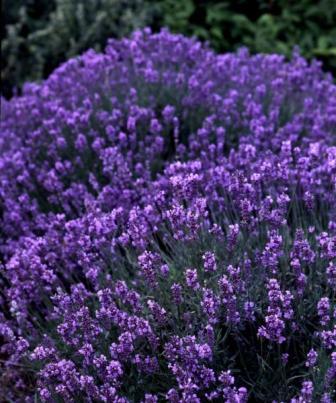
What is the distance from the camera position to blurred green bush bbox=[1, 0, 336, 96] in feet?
19.3

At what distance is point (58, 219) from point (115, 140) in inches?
34.3

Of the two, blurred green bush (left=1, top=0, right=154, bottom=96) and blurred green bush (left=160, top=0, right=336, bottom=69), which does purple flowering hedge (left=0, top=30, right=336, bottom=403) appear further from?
blurred green bush (left=160, top=0, right=336, bottom=69)

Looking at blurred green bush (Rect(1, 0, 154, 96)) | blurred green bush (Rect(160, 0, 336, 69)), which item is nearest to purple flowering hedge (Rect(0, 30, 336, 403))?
blurred green bush (Rect(1, 0, 154, 96))

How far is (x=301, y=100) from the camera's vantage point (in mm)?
4223

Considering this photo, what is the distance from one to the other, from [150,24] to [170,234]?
3731mm

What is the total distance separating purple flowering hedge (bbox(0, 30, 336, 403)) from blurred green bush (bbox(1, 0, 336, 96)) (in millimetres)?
1366

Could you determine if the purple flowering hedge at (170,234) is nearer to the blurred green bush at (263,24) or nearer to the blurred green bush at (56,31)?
the blurred green bush at (56,31)

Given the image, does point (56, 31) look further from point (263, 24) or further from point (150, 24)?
point (263, 24)

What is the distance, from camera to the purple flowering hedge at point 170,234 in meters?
2.29

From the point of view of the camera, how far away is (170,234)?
289 cm

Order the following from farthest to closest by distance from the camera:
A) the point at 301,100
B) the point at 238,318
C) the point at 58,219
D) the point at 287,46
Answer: the point at 287,46 → the point at 301,100 → the point at 58,219 → the point at 238,318

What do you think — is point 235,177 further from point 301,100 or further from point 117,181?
point 301,100

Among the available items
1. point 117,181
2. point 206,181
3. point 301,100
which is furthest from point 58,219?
point 301,100

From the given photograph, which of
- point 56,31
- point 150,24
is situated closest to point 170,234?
point 56,31
